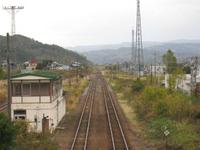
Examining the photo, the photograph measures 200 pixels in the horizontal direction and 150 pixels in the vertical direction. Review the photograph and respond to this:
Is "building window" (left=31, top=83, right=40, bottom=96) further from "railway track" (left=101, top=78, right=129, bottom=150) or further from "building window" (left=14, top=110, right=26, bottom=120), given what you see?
"railway track" (left=101, top=78, right=129, bottom=150)

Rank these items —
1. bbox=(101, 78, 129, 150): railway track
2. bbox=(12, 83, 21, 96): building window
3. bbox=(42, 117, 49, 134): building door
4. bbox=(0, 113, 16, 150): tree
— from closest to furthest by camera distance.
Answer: bbox=(0, 113, 16, 150): tree < bbox=(101, 78, 129, 150): railway track < bbox=(42, 117, 49, 134): building door < bbox=(12, 83, 21, 96): building window

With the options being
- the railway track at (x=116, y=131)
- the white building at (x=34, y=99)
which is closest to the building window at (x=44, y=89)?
the white building at (x=34, y=99)

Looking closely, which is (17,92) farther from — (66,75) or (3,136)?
(66,75)

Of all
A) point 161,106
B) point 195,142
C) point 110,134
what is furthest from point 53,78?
point 195,142

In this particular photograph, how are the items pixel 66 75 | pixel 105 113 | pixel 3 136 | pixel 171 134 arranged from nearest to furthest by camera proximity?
pixel 3 136, pixel 171 134, pixel 105 113, pixel 66 75

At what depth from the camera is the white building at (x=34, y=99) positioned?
28.0 meters

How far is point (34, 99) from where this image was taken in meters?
28.3

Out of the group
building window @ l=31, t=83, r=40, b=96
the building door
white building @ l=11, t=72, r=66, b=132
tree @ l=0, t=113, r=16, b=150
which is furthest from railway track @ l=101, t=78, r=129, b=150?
tree @ l=0, t=113, r=16, b=150

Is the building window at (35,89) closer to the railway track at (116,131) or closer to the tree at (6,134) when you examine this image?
the railway track at (116,131)

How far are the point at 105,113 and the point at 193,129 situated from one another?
574 inches

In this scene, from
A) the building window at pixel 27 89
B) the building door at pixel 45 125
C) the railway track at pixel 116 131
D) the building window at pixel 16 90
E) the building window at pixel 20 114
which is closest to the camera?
the railway track at pixel 116 131

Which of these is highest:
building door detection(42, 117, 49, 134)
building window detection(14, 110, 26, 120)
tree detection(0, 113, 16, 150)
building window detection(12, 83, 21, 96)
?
building window detection(12, 83, 21, 96)

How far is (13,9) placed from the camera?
36.9 metres

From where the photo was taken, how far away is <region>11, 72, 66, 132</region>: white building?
28.0 meters
